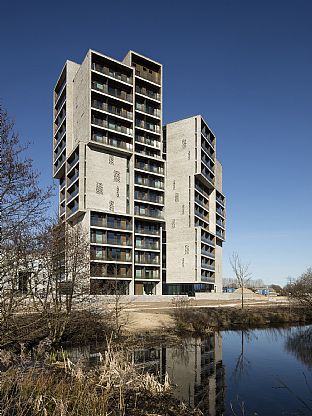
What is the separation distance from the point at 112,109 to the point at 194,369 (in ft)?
200

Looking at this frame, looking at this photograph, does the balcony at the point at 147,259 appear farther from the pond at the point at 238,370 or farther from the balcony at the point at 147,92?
the pond at the point at 238,370

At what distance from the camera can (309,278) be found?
65.5 metres

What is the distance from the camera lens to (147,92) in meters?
84.8

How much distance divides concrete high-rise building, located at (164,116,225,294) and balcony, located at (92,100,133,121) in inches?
759

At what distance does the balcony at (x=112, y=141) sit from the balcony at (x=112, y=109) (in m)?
4.64

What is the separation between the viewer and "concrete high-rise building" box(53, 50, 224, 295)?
72875 mm

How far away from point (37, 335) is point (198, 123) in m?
73.5

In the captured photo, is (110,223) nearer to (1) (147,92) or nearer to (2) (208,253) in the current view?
(1) (147,92)


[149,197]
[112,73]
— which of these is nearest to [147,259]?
[149,197]

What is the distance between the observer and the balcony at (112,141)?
74312 mm

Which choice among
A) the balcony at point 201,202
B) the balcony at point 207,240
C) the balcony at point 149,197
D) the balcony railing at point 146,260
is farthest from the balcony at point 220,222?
the balcony railing at point 146,260

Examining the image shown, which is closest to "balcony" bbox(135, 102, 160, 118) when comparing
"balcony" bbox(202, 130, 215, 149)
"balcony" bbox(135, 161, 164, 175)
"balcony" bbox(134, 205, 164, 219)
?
"balcony" bbox(135, 161, 164, 175)

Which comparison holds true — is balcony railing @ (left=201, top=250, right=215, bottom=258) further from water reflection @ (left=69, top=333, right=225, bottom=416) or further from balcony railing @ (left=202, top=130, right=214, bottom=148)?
water reflection @ (left=69, top=333, right=225, bottom=416)

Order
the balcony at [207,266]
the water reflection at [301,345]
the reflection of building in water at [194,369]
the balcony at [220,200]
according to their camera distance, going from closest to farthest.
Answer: the reflection of building in water at [194,369]
the water reflection at [301,345]
the balcony at [207,266]
the balcony at [220,200]
